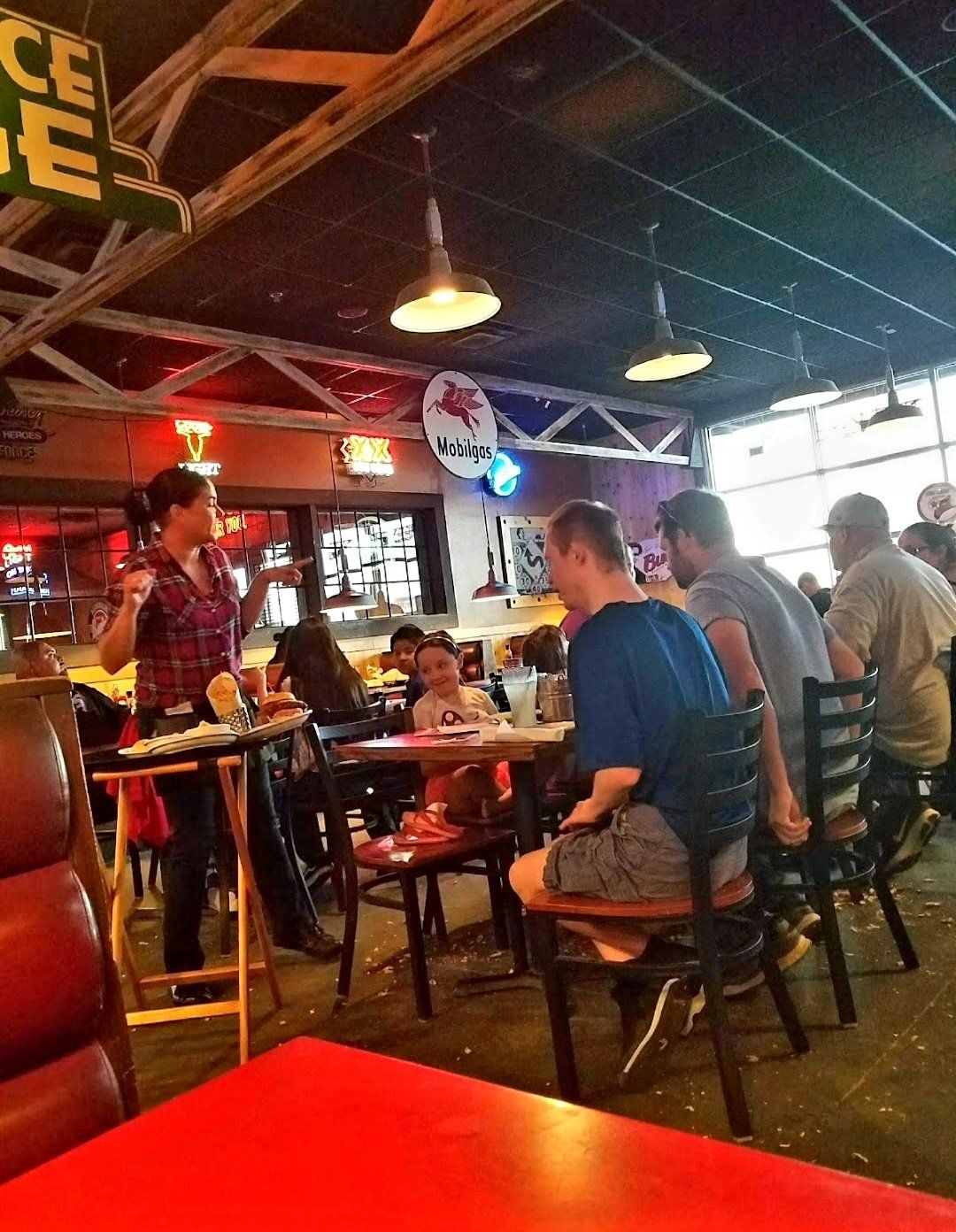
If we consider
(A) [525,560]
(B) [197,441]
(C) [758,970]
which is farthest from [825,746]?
(A) [525,560]

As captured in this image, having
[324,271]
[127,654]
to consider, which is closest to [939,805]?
[127,654]

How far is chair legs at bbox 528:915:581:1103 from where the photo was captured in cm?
220

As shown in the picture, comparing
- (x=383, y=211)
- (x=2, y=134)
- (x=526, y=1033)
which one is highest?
(x=383, y=211)

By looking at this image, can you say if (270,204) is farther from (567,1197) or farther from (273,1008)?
(567,1197)

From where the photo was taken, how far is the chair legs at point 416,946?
9.17 ft

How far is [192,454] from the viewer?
8.42m

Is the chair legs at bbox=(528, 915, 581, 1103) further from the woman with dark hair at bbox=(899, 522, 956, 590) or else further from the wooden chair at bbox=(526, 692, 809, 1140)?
the woman with dark hair at bbox=(899, 522, 956, 590)

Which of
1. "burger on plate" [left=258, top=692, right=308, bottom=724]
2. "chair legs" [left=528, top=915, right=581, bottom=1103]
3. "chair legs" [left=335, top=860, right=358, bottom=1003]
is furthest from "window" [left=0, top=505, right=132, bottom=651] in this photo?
"chair legs" [left=528, top=915, right=581, bottom=1103]

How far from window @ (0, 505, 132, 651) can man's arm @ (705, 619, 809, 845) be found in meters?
6.32

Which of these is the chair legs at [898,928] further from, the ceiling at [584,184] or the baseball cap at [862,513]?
the ceiling at [584,184]

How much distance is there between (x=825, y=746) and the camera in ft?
8.31

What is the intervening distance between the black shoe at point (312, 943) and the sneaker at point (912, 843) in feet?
6.52

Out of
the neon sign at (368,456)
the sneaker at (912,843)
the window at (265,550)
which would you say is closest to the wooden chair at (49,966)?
the sneaker at (912,843)

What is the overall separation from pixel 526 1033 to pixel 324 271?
5446 millimetres
